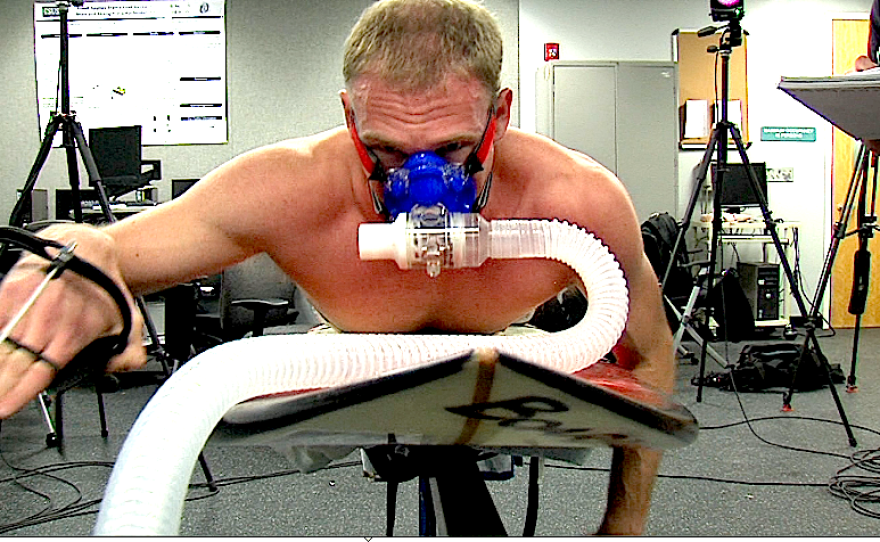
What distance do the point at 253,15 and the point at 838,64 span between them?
453 centimetres

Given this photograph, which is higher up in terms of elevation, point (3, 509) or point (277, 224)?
point (277, 224)

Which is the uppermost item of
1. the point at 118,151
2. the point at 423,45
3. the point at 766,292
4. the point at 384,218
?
the point at 118,151

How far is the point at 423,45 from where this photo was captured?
862 millimetres

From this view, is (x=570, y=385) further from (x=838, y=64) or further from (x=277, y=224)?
(x=838, y=64)

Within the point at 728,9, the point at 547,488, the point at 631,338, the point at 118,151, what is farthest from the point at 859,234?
the point at 118,151

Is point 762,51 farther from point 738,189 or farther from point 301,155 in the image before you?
point 301,155

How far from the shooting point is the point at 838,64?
19.2 feet

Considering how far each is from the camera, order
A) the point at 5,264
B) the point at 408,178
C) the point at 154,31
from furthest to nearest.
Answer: the point at 154,31 < the point at 408,178 < the point at 5,264

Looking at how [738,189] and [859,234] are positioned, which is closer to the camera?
[859,234]

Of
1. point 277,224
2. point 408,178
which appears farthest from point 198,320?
point 408,178

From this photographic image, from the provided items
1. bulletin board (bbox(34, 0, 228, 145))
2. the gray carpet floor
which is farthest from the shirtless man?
bulletin board (bbox(34, 0, 228, 145))

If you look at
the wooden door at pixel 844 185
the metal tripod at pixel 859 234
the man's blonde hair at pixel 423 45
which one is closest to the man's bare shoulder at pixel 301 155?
the man's blonde hair at pixel 423 45

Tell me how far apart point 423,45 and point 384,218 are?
0.72 ft

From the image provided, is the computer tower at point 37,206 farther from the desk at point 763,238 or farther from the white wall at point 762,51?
the desk at point 763,238
